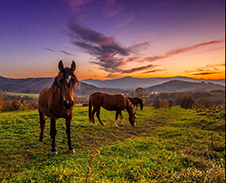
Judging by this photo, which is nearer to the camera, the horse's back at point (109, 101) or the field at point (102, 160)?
the field at point (102, 160)

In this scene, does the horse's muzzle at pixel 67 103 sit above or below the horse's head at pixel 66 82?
below

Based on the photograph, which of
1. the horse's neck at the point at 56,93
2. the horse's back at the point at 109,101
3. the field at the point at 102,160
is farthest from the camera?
the horse's back at the point at 109,101

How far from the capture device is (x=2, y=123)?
7414mm

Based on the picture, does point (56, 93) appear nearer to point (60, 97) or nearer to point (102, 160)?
point (60, 97)

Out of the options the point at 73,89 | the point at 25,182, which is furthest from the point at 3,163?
the point at 73,89

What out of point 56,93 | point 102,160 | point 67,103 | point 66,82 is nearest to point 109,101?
point 102,160

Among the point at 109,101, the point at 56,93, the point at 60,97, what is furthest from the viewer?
the point at 109,101

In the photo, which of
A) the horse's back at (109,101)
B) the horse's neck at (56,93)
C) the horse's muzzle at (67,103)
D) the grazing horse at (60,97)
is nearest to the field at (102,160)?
the grazing horse at (60,97)

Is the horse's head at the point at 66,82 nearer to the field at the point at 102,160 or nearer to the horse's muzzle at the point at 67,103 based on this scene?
the horse's muzzle at the point at 67,103

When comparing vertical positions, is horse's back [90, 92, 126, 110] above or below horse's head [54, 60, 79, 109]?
below

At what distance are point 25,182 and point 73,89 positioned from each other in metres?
2.33

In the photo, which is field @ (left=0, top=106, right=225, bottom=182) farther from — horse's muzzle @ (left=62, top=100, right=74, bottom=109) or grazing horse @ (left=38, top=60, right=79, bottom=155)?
horse's muzzle @ (left=62, top=100, right=74, bottom=109)

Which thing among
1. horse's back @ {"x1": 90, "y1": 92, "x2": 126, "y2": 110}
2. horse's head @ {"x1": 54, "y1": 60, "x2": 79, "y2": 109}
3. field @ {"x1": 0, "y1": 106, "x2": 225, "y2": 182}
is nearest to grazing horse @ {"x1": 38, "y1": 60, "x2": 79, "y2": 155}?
horse's head @ {"x1": 54, "y1": 60, "x2": 79, "y2": 109}

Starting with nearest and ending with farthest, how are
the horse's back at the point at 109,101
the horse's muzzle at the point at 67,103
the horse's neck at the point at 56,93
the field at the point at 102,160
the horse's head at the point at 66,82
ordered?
the horse's muzzle at the point at 67,103
the horse's head at the point at 66,82
the field at the point at 102,160
the horse's neck at the point at 56,93
the horse's back at the point at 109,101
